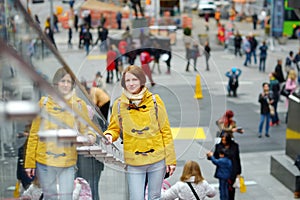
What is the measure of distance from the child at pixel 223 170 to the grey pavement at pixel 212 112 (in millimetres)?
239

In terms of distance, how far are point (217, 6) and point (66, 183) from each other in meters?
37.4

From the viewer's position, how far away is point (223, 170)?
28.2ft

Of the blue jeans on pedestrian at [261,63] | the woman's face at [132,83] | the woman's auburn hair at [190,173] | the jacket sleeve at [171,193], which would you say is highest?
the woman's face at [132,83]

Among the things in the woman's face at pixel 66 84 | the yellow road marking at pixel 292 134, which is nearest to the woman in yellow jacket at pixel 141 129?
the woman's face at pixel 66 84

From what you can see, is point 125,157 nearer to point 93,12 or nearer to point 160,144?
point 160,144

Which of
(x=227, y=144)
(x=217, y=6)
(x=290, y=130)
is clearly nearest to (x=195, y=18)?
(x=217, y=6)

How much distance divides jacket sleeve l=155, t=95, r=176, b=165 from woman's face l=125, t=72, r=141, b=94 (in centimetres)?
19

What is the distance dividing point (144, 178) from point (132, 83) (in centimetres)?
84

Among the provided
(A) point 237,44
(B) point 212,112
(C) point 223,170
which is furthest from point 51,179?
(A) point 237,44

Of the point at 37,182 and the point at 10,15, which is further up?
the point at 10,15

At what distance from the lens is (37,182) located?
465 centimetres

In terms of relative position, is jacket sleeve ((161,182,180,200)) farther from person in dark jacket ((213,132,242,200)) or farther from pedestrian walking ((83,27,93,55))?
pedestrian walking ((83,27,93,55))

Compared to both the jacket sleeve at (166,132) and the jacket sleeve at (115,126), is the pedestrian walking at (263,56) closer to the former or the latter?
the jacket sleeve at (166,132)

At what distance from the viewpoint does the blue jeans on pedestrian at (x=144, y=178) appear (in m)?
5.37
